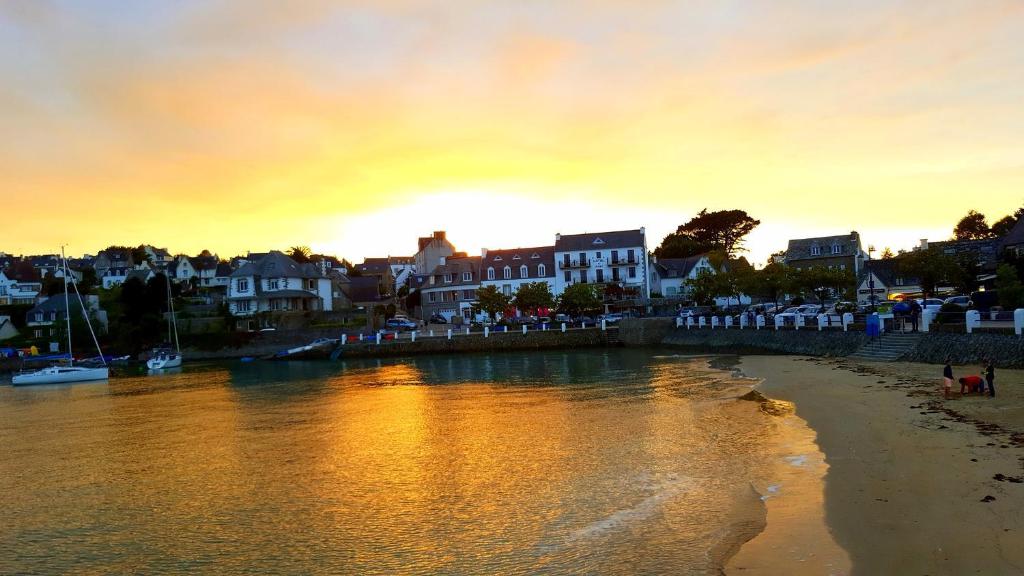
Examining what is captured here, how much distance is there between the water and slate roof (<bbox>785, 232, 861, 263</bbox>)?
236 feet

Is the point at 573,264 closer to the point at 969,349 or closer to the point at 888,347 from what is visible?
the point at 888,347

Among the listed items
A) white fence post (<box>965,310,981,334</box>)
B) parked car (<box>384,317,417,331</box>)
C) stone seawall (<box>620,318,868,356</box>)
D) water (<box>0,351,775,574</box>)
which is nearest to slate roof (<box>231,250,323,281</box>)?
parked car (<box>384,317,417,331</box>)

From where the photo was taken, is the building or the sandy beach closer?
the sandy beach

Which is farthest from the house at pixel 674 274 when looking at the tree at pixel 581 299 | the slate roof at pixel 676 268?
the tree at pixel 581 299

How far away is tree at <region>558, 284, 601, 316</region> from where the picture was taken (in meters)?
80.0

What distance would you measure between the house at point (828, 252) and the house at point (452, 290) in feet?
147

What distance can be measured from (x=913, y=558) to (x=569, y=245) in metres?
88.1

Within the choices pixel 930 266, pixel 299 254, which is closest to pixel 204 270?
pixel 299 254

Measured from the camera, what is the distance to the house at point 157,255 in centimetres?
15348

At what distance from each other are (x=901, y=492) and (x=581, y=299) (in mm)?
66304

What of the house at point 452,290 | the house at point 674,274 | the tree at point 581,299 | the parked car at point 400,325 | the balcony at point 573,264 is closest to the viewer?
the tree at point 581,299

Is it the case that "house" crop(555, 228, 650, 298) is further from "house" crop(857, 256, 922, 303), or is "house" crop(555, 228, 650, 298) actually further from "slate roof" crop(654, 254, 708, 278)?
"house" crop(857, 256, 922, 303)

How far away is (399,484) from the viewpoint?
18250mm

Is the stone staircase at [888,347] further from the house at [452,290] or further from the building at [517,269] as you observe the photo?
the house at [452,290]
